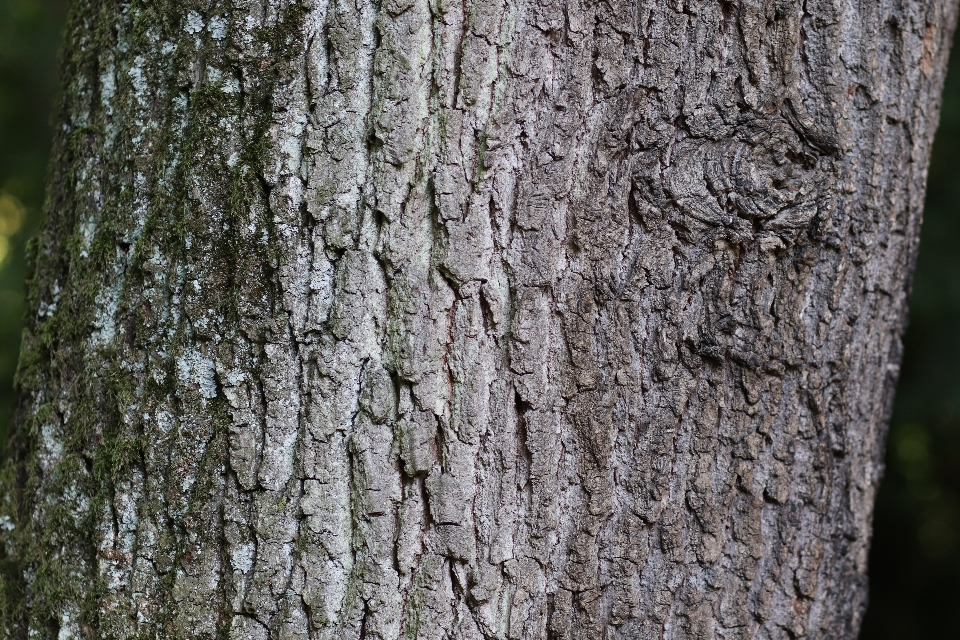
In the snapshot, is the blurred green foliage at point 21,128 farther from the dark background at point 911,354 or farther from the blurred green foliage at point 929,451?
the blurred green foliage at point 929,451

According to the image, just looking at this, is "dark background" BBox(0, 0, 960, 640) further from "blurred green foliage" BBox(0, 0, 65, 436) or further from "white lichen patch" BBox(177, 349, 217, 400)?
"white lichen patch" BBox(177, 349, 217, 400)

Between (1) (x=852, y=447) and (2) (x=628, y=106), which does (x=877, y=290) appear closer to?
(1) (x=852, y=447)

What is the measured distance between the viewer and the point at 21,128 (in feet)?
13.3

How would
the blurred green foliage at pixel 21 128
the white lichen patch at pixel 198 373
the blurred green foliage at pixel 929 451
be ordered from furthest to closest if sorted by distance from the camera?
the blurred green foliage at pixel 21 128, the blurred green foliage at pixel 929 451, the white lichen patch at pixel 198 373

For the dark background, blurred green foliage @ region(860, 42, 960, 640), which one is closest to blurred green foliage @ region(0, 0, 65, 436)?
the dark background

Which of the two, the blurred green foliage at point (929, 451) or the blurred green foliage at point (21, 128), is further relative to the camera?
the blurred green foliage at point (21, 128)

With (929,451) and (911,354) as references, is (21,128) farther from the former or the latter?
(929,451)

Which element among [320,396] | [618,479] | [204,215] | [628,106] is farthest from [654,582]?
[204,215]

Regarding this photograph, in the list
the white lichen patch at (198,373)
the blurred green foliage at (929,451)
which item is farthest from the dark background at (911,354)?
the white lichen patch at (198,373)

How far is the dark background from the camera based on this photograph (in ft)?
10.6

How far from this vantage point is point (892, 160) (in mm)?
1084

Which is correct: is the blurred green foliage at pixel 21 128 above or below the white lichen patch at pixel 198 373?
above

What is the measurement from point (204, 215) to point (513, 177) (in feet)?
1.35

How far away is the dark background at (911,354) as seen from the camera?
3230mm
